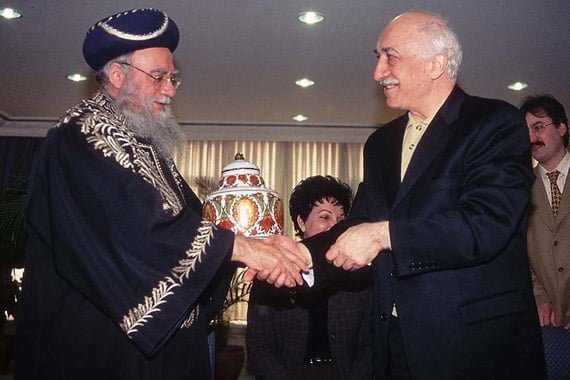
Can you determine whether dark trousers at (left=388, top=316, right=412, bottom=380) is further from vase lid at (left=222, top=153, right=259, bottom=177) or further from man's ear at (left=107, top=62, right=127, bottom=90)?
man's ear at (left=107, top=62, right=127, bottom=90)

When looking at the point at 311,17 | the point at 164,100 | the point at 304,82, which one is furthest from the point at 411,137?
the point at 304,82

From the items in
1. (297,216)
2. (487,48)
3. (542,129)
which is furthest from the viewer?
(487,48)

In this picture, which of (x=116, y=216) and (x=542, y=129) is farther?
(x=542, y=129)

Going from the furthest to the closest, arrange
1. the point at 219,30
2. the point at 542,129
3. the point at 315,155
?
the point at 315,155, the point at 219,30, the point at 542,129

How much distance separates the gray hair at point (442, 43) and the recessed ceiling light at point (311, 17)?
134 inches

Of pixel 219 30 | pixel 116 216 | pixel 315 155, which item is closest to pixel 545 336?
pixel 116 216

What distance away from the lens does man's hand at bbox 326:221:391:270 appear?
6.99ft

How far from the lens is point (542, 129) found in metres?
4.10

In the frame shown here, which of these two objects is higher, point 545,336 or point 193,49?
point 193,49

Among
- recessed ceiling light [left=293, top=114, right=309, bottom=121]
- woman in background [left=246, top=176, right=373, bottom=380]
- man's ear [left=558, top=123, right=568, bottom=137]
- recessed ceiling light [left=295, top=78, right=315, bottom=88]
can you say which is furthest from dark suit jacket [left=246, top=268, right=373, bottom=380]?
recessed ceiling light [left=293, top=114, right=309, bottom=121]

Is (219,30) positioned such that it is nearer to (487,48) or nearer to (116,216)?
(487,48)

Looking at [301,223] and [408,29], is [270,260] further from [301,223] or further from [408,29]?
[301,223]

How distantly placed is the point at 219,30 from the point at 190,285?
4.60 metres

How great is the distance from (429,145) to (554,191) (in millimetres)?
2218
